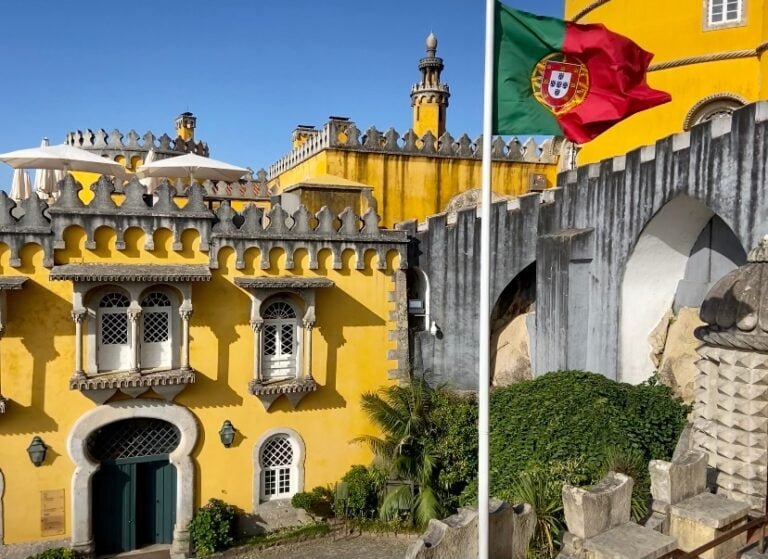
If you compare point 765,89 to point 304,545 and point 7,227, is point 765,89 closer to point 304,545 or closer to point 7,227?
point 304,545

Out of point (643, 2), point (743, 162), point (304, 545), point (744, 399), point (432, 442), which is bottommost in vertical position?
point (304, 545)

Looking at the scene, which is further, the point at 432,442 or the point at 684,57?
the point at 684,57

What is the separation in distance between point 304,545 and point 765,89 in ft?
46.5

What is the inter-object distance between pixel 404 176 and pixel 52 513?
13.3m

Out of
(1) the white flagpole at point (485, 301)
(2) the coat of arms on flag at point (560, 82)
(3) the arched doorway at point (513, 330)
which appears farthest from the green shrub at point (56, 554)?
(2) the coat of arms on flag at point (560, 82)

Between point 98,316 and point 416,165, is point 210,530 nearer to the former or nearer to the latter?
point 98,316

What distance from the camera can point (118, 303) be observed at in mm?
12289

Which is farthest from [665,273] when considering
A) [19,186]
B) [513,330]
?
[19,186]

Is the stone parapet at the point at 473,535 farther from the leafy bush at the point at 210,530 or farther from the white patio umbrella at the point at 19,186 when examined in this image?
the white patio umbrella at the point at 19,186

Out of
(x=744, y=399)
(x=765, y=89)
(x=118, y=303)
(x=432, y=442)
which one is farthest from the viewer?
(x=765, y=89)

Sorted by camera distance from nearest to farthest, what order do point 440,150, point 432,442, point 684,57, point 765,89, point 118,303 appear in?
point 118,303, point 432,442, point 765,89, point 684,57, point 440,150

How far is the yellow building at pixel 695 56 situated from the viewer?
14781 mm

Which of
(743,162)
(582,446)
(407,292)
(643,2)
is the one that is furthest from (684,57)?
(582,446)

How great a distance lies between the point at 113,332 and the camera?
1230 cm
